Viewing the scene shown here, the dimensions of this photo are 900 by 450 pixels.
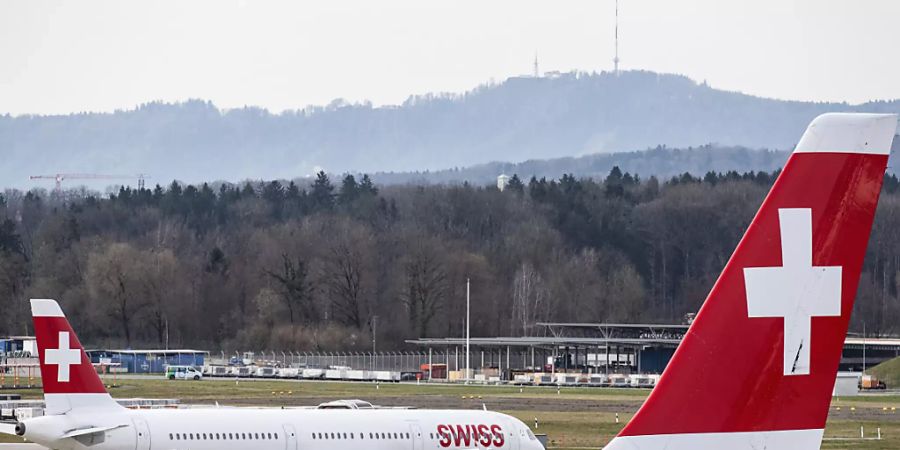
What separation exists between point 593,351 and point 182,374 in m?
51.2

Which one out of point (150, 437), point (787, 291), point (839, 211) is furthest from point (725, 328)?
point (150, 437)

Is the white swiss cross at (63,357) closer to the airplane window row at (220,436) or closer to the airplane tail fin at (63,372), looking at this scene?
the airplane tail fin at (63,372)

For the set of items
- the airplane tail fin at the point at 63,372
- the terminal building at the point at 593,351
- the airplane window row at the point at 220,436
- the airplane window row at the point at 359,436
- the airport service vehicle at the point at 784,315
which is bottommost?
the terminal building at the point at 593,351

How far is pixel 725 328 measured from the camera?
11.6 m

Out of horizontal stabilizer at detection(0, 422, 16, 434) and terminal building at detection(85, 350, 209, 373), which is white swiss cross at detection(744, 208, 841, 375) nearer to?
horizontal stabilizer at detection(0, 422, 16, 434)

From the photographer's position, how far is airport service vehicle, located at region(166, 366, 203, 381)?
405 ft

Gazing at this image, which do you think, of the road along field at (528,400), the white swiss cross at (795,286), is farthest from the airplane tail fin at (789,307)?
the road along field at (528,400)

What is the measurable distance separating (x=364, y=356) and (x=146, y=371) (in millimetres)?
21533

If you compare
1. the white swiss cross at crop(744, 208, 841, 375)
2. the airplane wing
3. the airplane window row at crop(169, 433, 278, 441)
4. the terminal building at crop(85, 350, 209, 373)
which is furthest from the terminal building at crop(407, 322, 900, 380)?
the white swiss cross at crop(744, 208, 841, 375)

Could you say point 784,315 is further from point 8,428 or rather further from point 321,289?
point 321,289

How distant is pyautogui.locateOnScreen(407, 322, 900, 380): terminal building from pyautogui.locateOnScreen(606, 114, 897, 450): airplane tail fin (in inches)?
4894

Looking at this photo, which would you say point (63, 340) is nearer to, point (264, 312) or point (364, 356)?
point (364, 356)

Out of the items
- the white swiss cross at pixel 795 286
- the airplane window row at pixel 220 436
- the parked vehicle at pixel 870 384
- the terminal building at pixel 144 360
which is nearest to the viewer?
the white swiss cross at pixel 795 286

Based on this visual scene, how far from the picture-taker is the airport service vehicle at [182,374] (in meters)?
123
